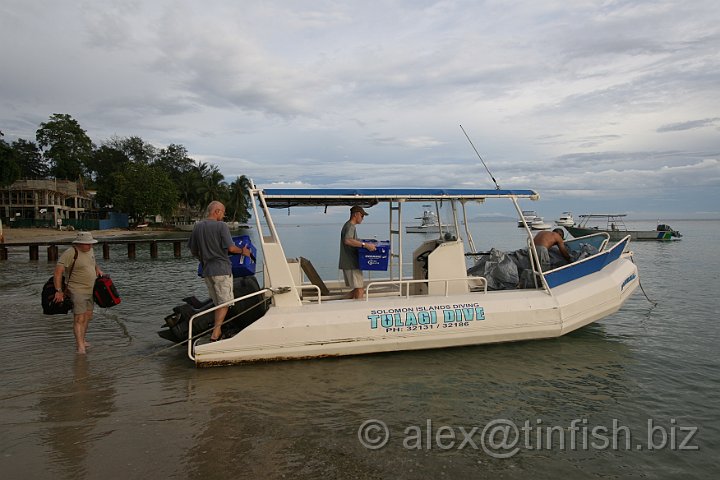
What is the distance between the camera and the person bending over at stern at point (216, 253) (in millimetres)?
6859

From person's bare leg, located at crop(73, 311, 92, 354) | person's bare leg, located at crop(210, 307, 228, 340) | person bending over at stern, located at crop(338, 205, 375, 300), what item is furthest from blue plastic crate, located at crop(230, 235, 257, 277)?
person's bare leg, located at crop(73, 311, 92, 354)

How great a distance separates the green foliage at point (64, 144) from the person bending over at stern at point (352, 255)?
2973 inches

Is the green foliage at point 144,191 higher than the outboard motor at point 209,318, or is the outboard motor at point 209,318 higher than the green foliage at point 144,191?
the green foliage at point 144,191

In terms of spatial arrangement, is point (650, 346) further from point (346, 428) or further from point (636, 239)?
point (636, 239)

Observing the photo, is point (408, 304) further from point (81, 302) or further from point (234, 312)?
point (81, 302)

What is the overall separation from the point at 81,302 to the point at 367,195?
4.37 meters

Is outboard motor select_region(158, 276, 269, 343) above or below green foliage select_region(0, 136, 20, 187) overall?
below

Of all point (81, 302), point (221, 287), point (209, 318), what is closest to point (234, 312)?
point (209, 318)

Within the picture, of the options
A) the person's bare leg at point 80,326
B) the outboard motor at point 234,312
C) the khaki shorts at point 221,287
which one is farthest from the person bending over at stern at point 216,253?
the person's bare leg at point 80,326

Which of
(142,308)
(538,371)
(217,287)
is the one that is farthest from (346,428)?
(142,308)

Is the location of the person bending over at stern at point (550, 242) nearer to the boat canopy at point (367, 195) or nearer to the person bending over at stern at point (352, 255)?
the boat canopy at point (367, 195)

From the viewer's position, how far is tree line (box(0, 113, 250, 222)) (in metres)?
62.7

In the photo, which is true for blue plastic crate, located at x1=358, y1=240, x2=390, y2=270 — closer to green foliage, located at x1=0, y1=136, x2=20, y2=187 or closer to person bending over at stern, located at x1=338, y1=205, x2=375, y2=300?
person bending over at stern, located at x1=338, y1=205, x2=375, y2=300

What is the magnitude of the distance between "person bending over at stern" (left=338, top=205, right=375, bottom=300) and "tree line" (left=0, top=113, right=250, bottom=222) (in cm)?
5991
